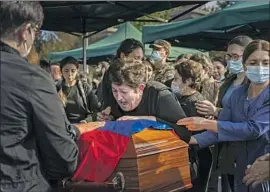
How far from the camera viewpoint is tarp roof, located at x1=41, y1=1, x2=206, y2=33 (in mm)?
6832

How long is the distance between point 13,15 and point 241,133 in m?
1.58

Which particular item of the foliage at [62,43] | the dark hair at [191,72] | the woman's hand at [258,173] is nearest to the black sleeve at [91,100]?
the dark hair at [191,72]

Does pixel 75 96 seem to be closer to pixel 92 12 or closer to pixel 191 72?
pixel 92 12

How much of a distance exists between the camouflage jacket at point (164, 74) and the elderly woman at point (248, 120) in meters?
2.03

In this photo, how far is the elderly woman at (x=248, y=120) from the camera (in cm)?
315

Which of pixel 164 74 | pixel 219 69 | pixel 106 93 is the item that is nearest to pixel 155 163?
pixel 106 93

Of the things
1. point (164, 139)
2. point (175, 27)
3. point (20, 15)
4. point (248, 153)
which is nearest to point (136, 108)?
point (164, 139)

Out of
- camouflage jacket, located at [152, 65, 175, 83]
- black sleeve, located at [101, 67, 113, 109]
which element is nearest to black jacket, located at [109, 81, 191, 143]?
black sleeve, located at [101, 67, 113, 109]

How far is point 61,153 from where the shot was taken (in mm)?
2287

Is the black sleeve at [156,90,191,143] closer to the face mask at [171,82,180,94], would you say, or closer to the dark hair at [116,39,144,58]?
the face mask at [171,82,180,94]

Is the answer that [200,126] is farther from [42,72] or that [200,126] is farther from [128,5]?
[128,5]

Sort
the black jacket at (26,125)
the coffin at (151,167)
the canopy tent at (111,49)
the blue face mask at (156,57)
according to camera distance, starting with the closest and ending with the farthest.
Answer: the black jacket at (26,125) < the coffin at (151,167) < the blue face mask at (156,57) < the canopy tent at (111,49)

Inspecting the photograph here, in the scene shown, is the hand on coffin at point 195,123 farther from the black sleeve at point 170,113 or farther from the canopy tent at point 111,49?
the canopy tent at point 111,49

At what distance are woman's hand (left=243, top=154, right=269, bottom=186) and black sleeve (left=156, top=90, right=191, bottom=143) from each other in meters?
0.58
